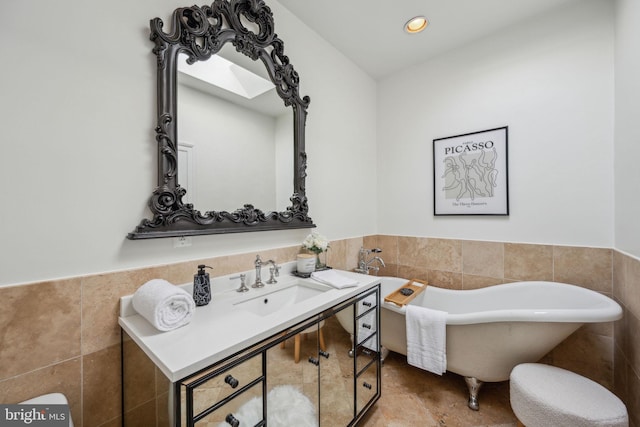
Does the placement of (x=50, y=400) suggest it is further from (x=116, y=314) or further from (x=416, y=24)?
(x=416, y=24)

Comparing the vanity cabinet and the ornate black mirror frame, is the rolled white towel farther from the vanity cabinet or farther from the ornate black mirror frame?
the ornate black mirror frame

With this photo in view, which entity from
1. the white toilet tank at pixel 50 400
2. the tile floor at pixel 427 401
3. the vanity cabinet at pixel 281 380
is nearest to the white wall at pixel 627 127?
the tile floor at pixel 427 401

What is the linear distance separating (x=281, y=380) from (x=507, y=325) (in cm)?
131

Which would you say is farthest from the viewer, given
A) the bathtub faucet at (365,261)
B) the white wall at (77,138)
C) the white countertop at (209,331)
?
the bathtub faucet at (365,261)

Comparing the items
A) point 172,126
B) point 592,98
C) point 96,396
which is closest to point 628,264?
point 592,98

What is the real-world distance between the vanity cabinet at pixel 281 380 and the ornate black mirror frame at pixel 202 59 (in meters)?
0.55

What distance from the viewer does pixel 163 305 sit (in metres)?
0.94

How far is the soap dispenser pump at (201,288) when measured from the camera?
1.21 metres

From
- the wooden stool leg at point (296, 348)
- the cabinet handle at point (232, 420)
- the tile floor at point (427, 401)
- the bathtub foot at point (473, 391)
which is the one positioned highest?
the wooden stool leg at point (296, 348)

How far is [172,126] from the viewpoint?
3.89ft

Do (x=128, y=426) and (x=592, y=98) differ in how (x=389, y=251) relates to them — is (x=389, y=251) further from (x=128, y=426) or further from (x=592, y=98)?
(x=128, y=426)

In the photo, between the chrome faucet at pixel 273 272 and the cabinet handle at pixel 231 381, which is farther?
the chrome faucet at pixel 273 272

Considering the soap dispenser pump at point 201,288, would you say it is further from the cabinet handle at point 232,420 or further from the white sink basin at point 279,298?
the cabinet handle at point 232,420

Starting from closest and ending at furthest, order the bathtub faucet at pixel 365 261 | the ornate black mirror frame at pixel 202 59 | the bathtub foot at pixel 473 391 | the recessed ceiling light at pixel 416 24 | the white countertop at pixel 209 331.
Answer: the white countertop at pixel 209 331, the ornate black mirror frame at pixel 202 59, the bathtub foot at pixel 473 391, the recessed ceiling light at pixel 416 24, the bathtub faucet at pixel 365 261
